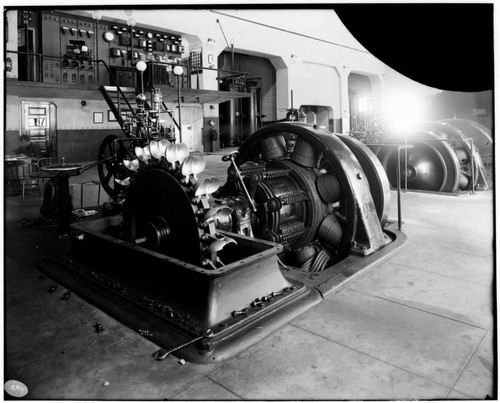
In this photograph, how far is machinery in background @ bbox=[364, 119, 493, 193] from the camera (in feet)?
23.1

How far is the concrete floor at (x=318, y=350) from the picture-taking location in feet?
5.58

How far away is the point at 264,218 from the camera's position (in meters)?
3.37

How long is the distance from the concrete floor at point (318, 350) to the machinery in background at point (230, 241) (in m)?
0.11

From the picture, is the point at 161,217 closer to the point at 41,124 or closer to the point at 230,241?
the point at 230,241

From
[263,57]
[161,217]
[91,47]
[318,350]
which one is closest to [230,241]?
[161,217]

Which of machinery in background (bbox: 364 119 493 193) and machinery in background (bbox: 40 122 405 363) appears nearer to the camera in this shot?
machinery in background (bbox: 40 122 405 363)

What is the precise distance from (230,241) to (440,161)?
19.3 ft

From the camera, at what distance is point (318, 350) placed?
201 centimetres

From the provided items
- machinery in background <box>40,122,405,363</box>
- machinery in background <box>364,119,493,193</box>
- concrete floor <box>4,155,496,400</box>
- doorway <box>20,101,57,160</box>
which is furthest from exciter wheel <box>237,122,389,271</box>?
doorway <box>20,101,57,160</box>

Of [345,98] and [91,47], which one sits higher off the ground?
[345,98]

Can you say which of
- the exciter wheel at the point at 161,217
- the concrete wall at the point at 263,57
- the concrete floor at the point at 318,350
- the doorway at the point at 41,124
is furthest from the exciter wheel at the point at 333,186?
the doorway at the point at 41,124

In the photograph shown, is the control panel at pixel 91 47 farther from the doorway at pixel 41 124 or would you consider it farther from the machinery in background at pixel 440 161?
the machinery in background at pixel 440 161

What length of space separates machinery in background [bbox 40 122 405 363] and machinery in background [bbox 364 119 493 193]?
11.3ft

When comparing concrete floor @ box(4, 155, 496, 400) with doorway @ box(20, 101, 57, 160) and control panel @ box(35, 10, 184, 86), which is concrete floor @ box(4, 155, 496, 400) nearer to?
doorway @ box(20, 101, 57, 160)
